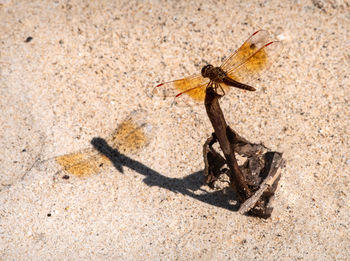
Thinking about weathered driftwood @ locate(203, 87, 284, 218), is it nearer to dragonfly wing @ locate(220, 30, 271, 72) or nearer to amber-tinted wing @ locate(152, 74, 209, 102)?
amber-tinted wing @ locate(152, 74, 209, 102)

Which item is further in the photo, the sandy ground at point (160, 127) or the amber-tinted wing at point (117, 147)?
the amber-tinted wing at point (117, 147)

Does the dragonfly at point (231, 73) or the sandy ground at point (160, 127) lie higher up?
the dragonfly at point (231, 73)

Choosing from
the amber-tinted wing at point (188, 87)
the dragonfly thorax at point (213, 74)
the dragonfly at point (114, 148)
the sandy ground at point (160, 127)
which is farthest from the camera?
the dragonfly at point (114, 148)

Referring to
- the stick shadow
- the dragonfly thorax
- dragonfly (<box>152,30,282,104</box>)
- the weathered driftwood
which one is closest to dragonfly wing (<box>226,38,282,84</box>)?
dragonfly (<box>152,30,282,104</box>)

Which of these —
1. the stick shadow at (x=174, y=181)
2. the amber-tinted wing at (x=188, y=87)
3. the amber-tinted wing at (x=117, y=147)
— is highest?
the amber-tinted wing at (x=188, y=87)

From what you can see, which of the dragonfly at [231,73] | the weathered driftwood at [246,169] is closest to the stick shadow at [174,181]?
the weathered driftwood at [246,169]

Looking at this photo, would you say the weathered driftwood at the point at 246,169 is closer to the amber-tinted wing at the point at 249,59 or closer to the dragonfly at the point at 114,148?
the amber-tinted wing at the point at 249,59

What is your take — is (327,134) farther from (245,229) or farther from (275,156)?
(245,229)

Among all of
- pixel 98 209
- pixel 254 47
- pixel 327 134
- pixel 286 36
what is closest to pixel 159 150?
pixel 98 209
